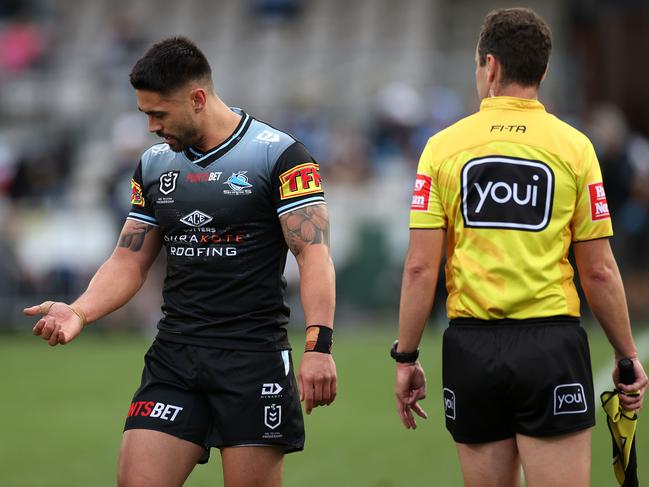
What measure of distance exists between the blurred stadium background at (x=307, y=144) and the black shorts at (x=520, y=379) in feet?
11.9

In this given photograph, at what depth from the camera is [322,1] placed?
84.4ft

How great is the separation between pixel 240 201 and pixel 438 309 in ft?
39.2

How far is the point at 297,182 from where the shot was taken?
5699 millimetres

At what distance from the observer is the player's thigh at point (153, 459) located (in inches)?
214

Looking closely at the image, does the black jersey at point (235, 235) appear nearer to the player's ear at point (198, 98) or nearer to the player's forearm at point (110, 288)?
the player's ear at point (198, 98)

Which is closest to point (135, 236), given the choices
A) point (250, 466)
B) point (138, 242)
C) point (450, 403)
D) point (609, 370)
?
point (138, 242)

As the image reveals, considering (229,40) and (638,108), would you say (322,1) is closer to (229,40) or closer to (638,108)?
(229,40)

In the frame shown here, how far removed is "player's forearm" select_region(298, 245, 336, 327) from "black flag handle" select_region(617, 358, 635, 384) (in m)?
1.24

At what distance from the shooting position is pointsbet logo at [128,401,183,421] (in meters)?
5.59

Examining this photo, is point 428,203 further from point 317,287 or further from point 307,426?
point 307,426

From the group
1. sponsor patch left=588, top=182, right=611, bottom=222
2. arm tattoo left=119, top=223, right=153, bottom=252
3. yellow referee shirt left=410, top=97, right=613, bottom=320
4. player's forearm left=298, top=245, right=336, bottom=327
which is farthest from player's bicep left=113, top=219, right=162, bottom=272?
sponsor patch left=588, top=182, right=611, bottom=222

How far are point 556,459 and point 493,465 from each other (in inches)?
10.4

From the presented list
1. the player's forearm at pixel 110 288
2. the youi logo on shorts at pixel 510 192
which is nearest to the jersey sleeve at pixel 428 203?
the youi logo on shorts at pixel 510 192

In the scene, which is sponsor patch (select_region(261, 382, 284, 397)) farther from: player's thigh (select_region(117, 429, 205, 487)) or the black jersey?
player's thigh (select_region(117, 429, 205, 487))
